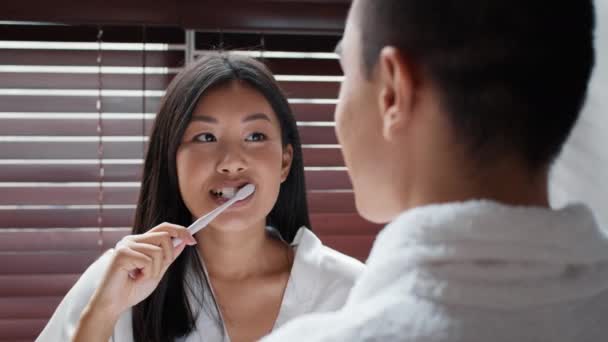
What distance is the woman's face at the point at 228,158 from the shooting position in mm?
1269

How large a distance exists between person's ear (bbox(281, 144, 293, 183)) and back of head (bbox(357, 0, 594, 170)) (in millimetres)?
855

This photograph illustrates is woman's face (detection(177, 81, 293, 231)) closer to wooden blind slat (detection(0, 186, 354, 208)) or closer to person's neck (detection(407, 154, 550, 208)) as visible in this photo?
wooden blind slat (detection(0, 186, 354, 208))

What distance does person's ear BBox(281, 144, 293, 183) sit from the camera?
1.39m

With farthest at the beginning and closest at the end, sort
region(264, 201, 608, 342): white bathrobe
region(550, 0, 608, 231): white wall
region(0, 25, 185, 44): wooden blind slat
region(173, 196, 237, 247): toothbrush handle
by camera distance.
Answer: region(0, 25, 185, 44): wooden blind slat → region(173, 196, 237, 247): toothbrush handle → region(550, 0, 608, 231): white wall → region(264, 201, 608, 342): white bathrobe

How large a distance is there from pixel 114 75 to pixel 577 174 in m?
1.29

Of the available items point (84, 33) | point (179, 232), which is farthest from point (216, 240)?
point (84, 33)

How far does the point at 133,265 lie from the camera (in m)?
1.14

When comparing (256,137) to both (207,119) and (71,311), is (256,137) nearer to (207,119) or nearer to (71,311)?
(207,119)

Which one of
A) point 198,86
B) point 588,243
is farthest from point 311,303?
point 588,243

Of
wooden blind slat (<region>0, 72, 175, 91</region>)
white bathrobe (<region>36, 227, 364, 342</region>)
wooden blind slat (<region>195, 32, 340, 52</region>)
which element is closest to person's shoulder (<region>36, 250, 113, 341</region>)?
white bathrobe (<region>36, 227, 364, 342</region>)

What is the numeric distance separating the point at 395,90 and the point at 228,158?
0.75 m

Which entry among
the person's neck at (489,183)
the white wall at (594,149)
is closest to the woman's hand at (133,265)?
the white wall at (594,149)

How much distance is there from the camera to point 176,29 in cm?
Answer: 188

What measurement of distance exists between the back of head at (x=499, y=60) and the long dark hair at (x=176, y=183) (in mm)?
791
